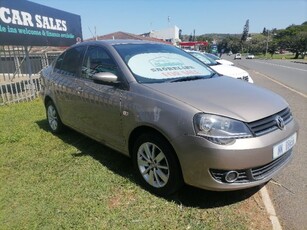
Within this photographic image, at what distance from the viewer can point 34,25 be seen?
34.4 feet

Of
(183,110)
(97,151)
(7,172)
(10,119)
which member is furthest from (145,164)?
(10,119)

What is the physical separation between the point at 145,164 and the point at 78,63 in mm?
2090

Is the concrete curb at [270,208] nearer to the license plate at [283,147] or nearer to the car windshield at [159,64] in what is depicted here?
the license plate at [283,147]

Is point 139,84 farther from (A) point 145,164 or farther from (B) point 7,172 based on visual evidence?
(B) point 7,172

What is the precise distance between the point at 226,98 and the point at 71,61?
9.27 ft

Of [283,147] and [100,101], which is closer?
[283,147]

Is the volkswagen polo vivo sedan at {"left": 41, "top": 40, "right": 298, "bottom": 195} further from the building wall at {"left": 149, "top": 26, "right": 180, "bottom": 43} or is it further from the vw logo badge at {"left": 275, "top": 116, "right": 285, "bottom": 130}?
the building wall at {"left": 149, "top": 26, "right": 180, "bottom": 43}

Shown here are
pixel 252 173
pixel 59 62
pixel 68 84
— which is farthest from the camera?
pixel 59 62

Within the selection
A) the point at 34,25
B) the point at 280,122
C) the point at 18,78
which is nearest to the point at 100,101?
the point at 280,122

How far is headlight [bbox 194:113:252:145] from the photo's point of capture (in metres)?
2.74

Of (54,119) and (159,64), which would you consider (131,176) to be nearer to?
(159,64)

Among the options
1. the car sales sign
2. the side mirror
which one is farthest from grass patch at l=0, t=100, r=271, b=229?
the car sales sign

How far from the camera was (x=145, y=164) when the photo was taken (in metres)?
3.49

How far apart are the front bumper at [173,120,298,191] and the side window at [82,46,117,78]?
1.50 m
